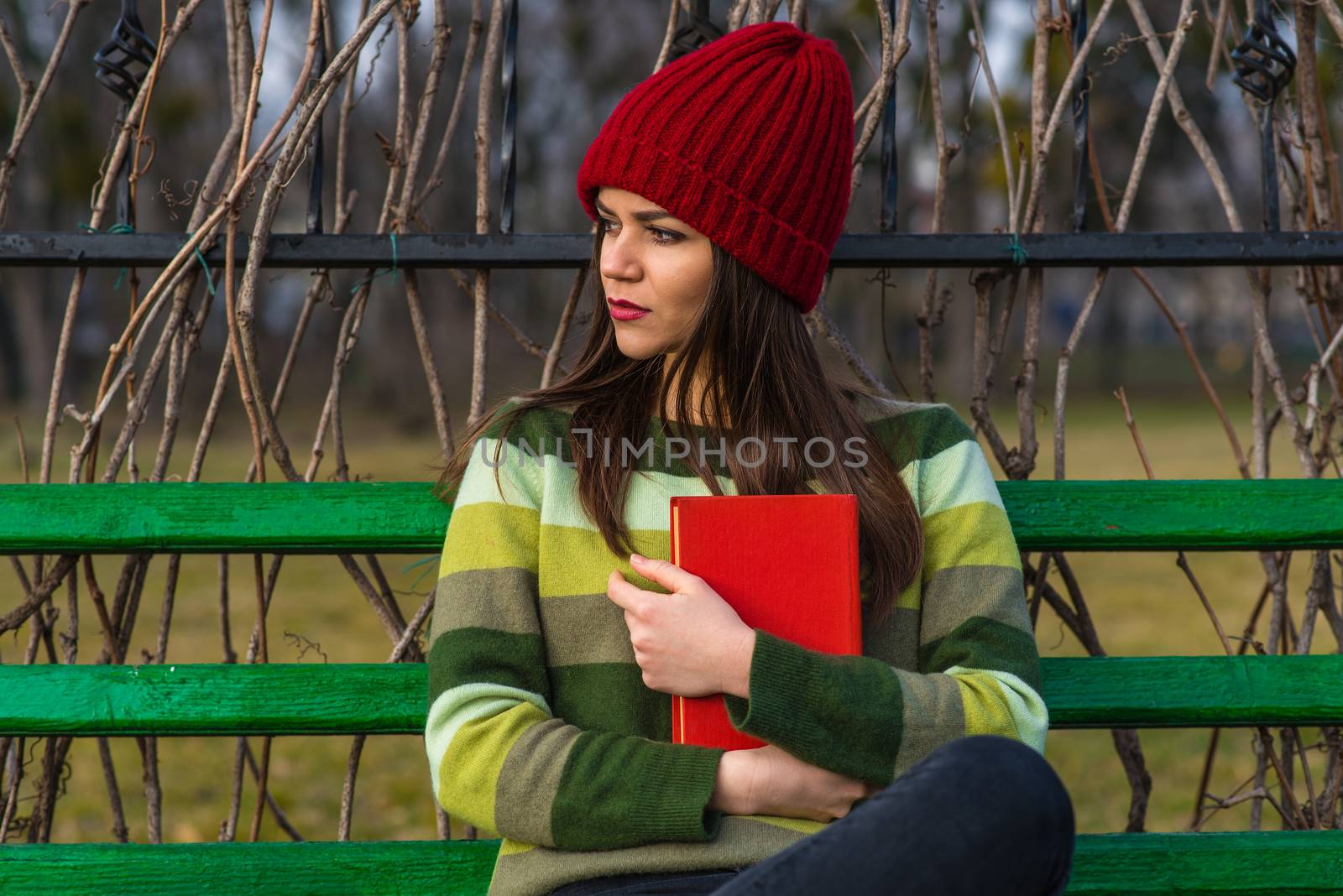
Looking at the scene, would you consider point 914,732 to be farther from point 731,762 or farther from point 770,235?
point 770,235

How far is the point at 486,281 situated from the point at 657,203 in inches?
20.0

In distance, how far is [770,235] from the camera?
65.6 inches

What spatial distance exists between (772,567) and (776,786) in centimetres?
26

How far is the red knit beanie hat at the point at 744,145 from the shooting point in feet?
5.35

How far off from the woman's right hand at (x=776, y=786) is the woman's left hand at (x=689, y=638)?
0.28 feet

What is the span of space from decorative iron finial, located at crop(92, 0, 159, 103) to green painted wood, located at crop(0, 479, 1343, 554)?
64cm

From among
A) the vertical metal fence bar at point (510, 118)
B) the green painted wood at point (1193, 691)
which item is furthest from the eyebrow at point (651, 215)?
the green painted wood at point (1193, 691)

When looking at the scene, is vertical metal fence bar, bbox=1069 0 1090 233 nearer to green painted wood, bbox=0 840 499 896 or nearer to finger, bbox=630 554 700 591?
finger, bbox=630 554 700 591

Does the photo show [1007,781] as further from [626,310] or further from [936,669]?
[626,310]

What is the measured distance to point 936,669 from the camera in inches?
63.2

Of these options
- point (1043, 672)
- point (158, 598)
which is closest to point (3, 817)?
point (1043, 672)

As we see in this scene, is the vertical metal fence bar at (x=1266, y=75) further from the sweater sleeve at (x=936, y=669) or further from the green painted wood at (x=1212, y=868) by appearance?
the green painted wood at (x=1212, y=868)

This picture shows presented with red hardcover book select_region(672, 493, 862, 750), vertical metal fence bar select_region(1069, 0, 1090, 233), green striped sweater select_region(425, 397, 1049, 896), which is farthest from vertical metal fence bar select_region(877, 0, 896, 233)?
red hardcover book select_region(672, 493, 862, 750)

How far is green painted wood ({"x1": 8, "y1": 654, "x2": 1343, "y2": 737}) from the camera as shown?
1.77m
